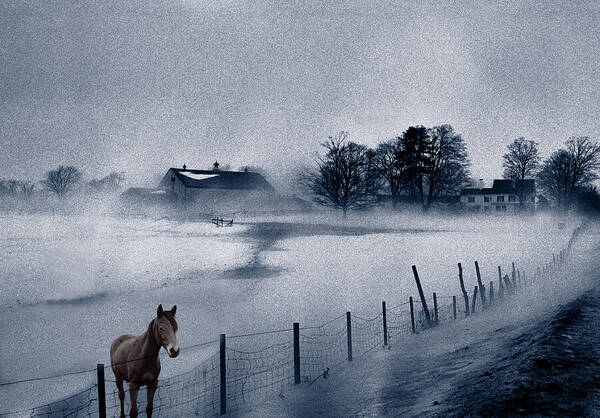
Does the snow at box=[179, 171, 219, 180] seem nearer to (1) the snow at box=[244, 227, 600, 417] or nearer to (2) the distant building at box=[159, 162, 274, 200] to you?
(2) the distant building at box=[159, 162, 274, 200]

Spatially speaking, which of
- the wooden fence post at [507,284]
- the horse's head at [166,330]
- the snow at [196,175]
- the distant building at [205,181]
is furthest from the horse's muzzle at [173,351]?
the snow at [196,175]

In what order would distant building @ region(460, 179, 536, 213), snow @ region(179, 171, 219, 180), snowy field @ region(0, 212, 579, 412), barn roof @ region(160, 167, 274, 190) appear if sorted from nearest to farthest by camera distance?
snowy field @ region(0, 212, 579, 412), barn roof @ region(160, 167, 274, 190), snow @ region(179, 171, 219, 180), distant building @ region(460, 179, 536, 213)

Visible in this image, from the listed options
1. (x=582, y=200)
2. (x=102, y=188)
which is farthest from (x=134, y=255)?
(x=102, y=188)

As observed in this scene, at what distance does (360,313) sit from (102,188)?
123425mm

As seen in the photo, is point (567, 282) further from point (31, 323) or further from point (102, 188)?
point (102, 188)

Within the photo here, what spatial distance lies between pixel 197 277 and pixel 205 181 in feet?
194

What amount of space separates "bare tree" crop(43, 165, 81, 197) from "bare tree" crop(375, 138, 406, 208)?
8450 centimetres

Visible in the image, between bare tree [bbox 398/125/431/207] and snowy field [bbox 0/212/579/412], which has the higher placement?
bare tree [bbox 398/125/431/207]

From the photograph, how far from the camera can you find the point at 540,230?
154ft

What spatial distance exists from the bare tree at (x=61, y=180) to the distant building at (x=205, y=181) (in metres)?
35.4

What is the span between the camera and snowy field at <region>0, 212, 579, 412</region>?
1373cm

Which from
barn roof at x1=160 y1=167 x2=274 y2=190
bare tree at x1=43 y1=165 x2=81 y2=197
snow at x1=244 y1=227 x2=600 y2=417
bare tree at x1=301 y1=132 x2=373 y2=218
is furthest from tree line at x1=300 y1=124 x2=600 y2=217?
bare tree at x1=43 y1=165 x2=81 y2=197

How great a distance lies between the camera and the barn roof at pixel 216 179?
80369 mm

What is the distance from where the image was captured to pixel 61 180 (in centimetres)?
10819
